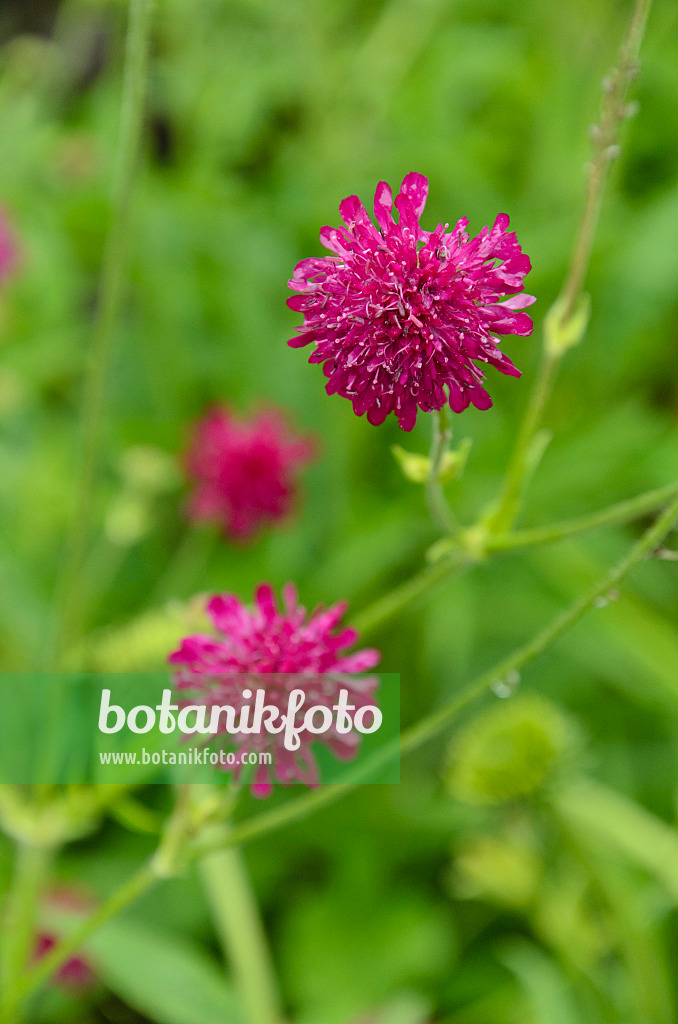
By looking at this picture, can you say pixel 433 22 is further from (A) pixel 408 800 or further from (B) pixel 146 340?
(A) pixel 408 800

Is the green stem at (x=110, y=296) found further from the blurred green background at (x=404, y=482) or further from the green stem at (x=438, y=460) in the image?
the blurred green background at (x=404, y=482)

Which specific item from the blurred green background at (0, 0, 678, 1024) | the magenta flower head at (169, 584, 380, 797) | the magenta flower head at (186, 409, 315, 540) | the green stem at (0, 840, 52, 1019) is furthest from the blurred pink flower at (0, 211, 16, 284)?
the magenta flower head at (169, 584, 380, 797)

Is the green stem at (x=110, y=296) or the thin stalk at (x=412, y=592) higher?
the green stem at (x=110, y=296)

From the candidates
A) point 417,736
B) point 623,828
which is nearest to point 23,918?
point 417,736

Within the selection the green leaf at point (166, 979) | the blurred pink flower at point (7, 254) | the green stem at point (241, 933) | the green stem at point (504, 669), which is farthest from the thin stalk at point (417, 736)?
the blurred pink flower at point (7, 254)

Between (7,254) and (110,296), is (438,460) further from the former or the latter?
(7,254)

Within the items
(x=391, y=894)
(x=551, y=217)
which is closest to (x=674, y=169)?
(x=551, y=217)
